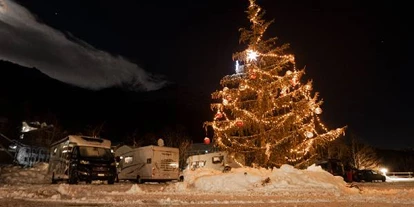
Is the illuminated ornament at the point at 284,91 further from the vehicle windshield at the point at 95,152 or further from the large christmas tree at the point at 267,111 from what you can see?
the vehicle windshield at the point at 95,152

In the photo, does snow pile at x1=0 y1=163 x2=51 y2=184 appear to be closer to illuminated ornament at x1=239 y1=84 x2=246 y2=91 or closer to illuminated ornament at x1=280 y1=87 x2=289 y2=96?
illuminated ornament at x1=239 y1=84 x2=246 y2=91

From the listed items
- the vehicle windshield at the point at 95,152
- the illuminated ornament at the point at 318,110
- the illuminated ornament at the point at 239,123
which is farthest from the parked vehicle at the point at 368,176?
the vehicle windshield at the point at 95,152

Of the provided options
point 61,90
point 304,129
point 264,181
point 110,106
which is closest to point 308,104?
point 304,129

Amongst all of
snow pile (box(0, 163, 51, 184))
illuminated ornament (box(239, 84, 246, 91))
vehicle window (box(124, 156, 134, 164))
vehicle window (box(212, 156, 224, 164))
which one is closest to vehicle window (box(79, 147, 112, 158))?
snow pile (box(0, 163, 51, 184))

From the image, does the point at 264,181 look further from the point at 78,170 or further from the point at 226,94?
the point at 78,170

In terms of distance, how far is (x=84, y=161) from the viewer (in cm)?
1950

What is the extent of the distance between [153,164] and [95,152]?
5013 mm

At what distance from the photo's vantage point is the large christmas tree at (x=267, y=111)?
19688mm

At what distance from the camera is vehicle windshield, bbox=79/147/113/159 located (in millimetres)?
19877

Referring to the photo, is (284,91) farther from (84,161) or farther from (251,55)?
(84,161)

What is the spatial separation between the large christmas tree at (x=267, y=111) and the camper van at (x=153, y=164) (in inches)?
217

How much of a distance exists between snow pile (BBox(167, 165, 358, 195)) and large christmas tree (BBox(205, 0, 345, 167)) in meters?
3.92

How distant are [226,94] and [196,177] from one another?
7.00 m

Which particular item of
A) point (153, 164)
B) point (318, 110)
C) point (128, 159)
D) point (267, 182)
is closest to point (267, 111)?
point (318, 110)
